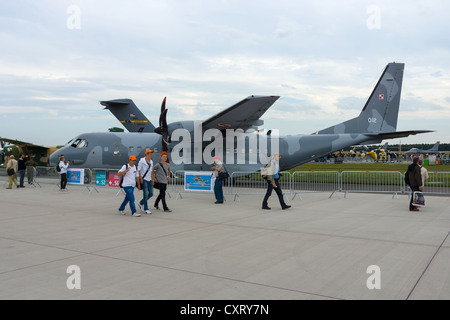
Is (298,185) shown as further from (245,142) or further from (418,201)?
(418,201)

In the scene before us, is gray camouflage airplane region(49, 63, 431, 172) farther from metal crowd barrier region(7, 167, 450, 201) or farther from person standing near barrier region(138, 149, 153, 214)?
person standing near barrier region(138, 149, 153, 214)

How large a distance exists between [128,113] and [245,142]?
A: 17.1 meters

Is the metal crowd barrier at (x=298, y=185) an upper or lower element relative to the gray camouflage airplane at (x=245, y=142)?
lower

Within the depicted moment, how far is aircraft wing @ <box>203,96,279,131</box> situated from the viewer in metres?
15.1

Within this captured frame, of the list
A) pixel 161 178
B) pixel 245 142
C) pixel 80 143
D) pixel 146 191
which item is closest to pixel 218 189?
pixel 161 178

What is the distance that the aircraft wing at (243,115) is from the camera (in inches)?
594

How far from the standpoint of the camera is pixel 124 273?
16.6ft

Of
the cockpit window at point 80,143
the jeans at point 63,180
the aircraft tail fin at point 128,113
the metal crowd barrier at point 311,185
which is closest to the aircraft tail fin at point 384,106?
the metal crowd barrier at point 311,185

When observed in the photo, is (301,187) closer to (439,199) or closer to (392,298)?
(439,199)

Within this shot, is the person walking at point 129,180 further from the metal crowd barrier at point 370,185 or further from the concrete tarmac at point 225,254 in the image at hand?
the metal crowd barrier at point 370,185

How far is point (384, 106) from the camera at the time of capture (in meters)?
21.2

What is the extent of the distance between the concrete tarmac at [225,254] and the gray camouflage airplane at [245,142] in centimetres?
827

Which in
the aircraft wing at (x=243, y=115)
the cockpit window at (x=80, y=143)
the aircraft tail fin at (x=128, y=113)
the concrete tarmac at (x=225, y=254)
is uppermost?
the aircraft tail fin at (x=128, y=113)
